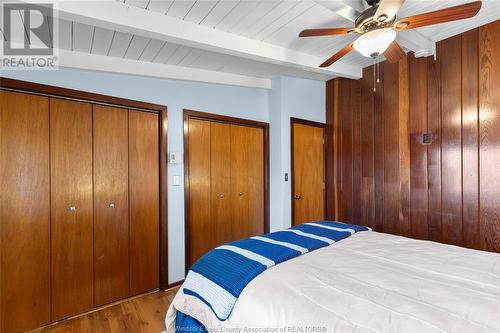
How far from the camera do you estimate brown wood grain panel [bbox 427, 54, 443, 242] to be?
2629mm

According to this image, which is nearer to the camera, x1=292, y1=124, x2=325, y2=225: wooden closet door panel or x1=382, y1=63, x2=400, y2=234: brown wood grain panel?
x1=382, y1=63, x2=400, y2=234: brown wood grain panel

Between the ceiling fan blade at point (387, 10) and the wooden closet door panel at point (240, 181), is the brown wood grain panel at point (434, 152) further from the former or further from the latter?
the wooden closet door panel at point (240, 181)

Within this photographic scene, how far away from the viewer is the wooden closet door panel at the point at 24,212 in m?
1.98

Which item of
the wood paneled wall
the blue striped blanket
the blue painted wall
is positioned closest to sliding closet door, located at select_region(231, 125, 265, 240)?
the blue painted wall

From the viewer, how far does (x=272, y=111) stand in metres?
3.52

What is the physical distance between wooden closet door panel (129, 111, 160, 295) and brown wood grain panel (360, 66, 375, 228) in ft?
8.21

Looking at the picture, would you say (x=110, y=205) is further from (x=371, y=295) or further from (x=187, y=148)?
(x=371, y=295)

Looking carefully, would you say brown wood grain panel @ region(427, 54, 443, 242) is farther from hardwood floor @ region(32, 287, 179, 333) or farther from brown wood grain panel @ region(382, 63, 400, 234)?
hardwood floor @ region(32, 287, 179, 333)

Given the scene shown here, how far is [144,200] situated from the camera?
268 cm

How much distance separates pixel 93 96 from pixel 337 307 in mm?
2533

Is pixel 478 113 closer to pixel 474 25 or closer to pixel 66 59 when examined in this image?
pixel 474 25

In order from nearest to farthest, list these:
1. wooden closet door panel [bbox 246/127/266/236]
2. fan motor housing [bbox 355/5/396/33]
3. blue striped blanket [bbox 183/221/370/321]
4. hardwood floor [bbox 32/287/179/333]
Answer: blue striped blanket [bbox 183/221/370/321] < fan motor housing [bbox 355/5/396/33] < hardwood floor [bbox 32/287/179/333] < wooden closet door panel [bbox 246/127/266/236]

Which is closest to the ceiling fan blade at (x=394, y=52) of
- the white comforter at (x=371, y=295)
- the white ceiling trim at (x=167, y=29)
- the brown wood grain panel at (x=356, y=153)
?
the white ceiling trim at (x=167, y=29)

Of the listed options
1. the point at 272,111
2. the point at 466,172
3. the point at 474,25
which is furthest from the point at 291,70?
the point at 466,172
